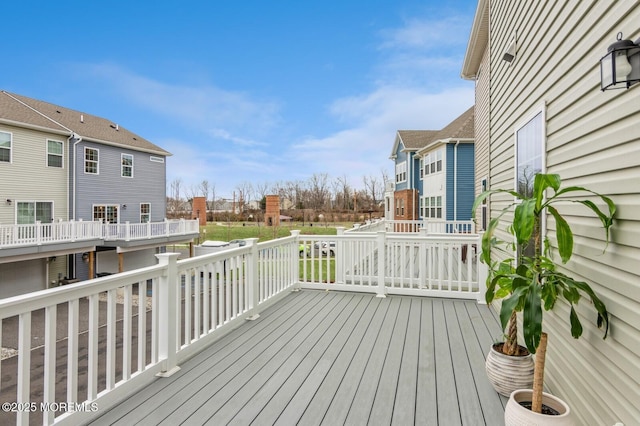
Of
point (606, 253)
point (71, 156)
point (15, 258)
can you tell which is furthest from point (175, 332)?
point (71, 156)

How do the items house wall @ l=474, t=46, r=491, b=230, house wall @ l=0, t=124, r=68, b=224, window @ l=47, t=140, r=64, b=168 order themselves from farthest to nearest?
window @ l=47, t=140, r=64, b=168, house wall @ l=0, t=124, r=68, b=224, house wall @ l=474, t=46, r=491, b=230

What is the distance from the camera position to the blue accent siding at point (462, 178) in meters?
15.0

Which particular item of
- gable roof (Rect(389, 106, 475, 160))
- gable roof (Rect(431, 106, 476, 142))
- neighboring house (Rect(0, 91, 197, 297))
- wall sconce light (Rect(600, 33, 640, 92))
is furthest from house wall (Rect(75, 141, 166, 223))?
wall sconce light (Rect(600, 33, 640, 92))

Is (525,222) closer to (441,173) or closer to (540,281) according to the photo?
(540,281)

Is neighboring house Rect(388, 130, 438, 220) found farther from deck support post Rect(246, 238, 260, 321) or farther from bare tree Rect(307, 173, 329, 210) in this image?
bare tree Rect(307, 173, 329, 210)

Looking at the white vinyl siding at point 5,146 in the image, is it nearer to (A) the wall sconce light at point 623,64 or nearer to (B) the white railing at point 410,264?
(B) the white railing at point 410,264

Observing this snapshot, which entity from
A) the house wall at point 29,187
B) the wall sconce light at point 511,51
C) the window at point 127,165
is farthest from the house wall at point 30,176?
the wall sconce light at point 511,51

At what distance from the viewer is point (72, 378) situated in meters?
2.02

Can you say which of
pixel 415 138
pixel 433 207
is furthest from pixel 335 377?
pixel 415 138

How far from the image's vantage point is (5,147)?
12102mm

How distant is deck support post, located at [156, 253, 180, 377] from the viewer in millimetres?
2783

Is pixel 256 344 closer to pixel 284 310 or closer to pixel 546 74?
pixel 284 310

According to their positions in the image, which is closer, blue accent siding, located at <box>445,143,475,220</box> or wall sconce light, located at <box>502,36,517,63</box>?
wall sconce light, located at <box>502,36,517,63</box>

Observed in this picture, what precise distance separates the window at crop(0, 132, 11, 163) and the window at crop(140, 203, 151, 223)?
6.00 meters
